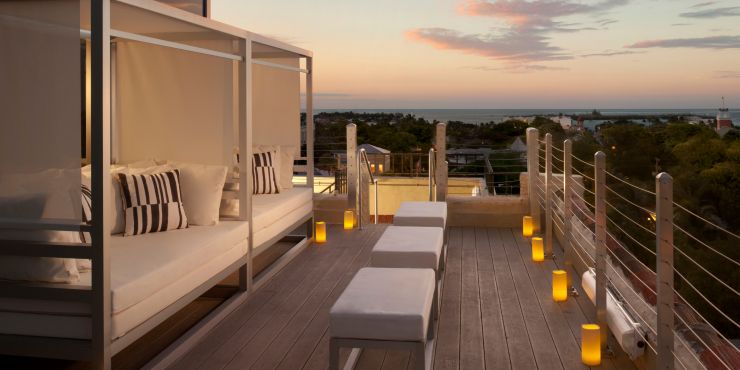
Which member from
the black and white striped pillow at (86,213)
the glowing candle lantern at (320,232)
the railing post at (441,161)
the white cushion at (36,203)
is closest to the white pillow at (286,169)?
the glowing candle lantern at (320,232)

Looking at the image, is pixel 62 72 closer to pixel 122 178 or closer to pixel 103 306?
pixel 103 306

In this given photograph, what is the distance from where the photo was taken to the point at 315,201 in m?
7.62

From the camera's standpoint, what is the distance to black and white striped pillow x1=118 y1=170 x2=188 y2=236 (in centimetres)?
418

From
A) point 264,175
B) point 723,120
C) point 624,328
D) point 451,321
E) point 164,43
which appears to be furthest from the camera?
point 723,120

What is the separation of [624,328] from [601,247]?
47cm

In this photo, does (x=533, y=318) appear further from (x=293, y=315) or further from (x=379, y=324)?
(x=379, y=324)

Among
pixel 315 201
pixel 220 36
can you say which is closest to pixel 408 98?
pixel 315 201

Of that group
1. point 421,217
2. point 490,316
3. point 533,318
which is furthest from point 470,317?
point 421,217

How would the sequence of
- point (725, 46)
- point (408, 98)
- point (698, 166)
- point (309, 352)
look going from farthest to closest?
point (698, 166), point (725, 46), point (408, 98), point (309, 352)

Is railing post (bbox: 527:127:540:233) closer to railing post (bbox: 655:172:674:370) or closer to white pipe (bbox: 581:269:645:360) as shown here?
white pipe (bbox: 581:269:645:360)

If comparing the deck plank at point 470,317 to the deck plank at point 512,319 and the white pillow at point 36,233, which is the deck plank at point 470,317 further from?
the white pillow at point 36,233

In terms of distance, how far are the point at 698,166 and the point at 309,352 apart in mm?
36243

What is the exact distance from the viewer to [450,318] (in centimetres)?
423

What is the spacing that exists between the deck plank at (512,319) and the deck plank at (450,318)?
272mm
